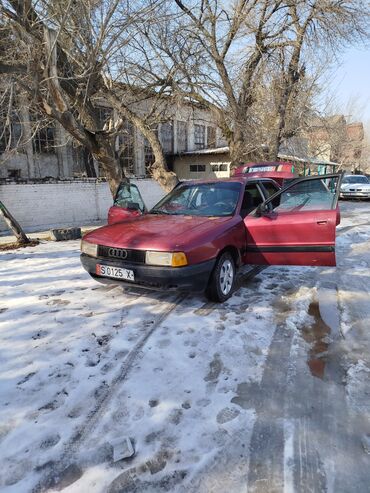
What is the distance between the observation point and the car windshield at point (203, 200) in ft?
15.6

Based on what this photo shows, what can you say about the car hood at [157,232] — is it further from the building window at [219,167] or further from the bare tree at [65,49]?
the building window at [219,167]

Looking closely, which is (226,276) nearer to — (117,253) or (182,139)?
(117,253)

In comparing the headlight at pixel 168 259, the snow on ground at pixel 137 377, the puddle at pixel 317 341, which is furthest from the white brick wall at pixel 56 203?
the puddle at pixel 317 341

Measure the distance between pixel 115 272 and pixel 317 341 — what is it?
233cm

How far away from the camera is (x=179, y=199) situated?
5.30 m

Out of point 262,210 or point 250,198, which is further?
point 250,198

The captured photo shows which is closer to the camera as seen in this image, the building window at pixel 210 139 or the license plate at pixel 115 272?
the license plate at pixel 115 272

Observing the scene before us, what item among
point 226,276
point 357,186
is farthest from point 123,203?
point 357,186

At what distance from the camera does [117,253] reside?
4016 mm

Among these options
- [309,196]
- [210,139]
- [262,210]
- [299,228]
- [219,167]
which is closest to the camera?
[299,228]

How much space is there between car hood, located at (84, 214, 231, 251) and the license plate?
27cm

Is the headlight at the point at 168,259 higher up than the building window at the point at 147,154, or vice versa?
the building window at the point at 147,154

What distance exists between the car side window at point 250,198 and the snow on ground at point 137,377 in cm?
112

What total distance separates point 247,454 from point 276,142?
14472 millimetres
